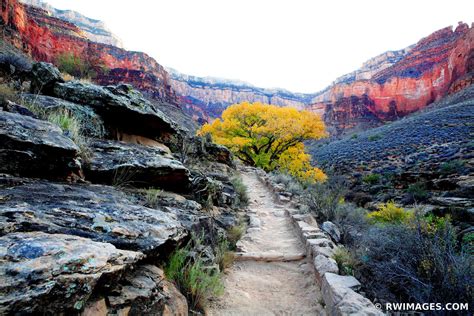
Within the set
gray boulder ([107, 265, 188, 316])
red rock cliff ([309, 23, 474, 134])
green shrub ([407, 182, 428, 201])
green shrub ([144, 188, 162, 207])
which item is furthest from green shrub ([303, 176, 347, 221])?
red rock cliff ([309, 23, 474, 134])

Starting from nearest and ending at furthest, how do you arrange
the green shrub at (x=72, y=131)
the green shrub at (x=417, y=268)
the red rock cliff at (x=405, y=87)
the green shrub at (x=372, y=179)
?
the green shrub at (x=417, y=268) → the green shrub at (x=72, y=131) → the green shrub at (x=372, y=179) → the red rock cliff at (x=405, y=87)

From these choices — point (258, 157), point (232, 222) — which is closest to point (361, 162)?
point (258, 157)

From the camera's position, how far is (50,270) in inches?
53.0

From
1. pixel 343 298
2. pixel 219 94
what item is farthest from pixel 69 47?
pixel 219 94

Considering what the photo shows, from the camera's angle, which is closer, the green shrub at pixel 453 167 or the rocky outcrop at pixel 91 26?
→ the green shrub at pixel 453 167

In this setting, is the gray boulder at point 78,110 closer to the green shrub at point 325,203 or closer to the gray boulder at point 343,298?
the gray boulder at point 343,298

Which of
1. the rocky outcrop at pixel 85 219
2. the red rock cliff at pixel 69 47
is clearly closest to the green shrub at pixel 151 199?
the rocky outcrop at pixel 85 219

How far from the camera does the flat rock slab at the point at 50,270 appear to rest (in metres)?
1.19

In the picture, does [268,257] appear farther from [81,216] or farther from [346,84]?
[346,84]

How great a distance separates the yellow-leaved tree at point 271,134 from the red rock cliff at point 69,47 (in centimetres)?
3319

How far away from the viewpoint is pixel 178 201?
13.1 feet

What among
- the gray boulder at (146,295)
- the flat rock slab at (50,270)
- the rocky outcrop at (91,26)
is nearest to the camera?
the flat rock slab at (50,270)

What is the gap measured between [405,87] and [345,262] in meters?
92.3

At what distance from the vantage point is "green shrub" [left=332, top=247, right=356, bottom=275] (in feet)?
10.2
